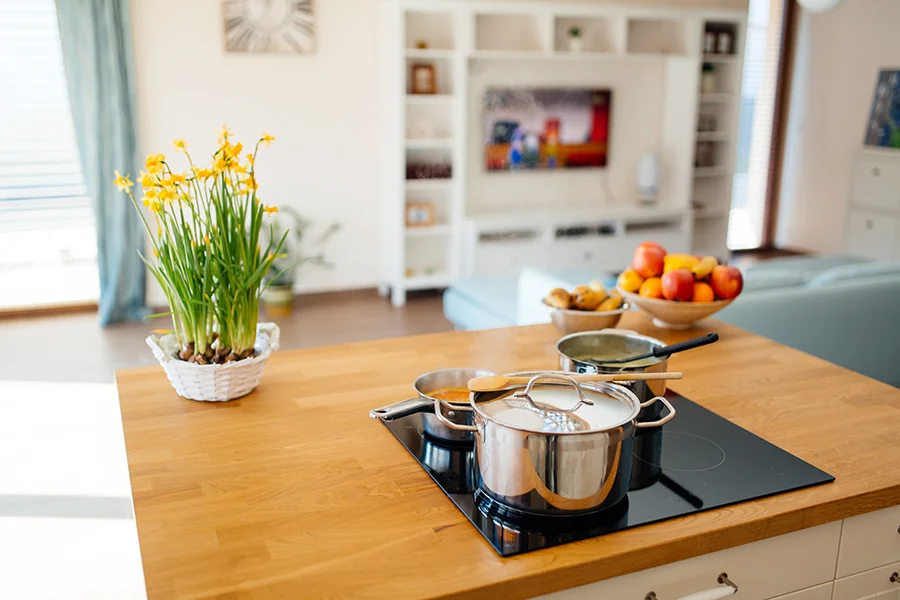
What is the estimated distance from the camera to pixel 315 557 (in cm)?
98

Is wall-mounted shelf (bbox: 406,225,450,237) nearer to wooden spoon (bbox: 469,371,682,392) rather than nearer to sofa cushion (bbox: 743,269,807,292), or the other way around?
sofa cushion (bbox: 743,269,807,292)

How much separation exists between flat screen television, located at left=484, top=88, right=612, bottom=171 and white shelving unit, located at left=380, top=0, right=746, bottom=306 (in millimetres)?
99

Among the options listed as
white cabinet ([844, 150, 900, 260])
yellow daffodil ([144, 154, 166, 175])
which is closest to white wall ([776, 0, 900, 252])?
white cabinet ([844, 150, 900, 260])

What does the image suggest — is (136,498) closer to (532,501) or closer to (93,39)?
(532,501)

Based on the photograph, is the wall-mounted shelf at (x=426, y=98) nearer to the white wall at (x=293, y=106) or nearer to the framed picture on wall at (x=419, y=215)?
the white wall at (x=293, y=106)

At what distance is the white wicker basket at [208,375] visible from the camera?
1.43 meters

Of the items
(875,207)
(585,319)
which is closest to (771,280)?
(585,319)

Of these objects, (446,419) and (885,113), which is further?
(885,113)

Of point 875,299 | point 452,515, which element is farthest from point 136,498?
point 875,299

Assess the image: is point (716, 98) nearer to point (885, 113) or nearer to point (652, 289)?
point (885, 113)

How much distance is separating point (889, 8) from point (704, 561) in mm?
6463

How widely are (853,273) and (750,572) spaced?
7.45ft

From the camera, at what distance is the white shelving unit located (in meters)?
5.32

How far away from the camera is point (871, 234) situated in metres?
5.92
